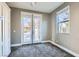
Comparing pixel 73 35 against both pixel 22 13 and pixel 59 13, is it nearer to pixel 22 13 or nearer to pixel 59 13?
pixel 59 13

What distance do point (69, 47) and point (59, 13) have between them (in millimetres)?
1001

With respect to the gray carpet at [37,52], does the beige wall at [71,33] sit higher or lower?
higher

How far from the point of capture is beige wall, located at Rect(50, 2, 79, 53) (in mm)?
1853

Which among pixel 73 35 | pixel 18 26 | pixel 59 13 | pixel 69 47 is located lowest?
pixel 69 47

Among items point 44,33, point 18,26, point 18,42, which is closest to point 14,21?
point 18,26

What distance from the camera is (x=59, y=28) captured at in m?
2.95

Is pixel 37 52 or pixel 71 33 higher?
pixel 71 33

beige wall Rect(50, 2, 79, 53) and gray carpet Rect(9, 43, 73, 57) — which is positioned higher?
beige wall Rect(50, 2, 79, 53)

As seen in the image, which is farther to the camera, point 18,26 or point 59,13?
point 18,26

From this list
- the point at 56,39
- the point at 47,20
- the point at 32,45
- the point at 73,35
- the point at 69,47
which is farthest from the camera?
the point at 47,20

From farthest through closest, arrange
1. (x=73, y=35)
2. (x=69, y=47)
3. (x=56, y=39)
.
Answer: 1. (x=56, y=39)
2. (x=69, y=47)
3. (x=73, y=35)

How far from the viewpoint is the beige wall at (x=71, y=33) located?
6.08 ft

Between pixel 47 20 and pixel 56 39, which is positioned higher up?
pixel 47 20

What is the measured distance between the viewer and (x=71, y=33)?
2.16 meters
